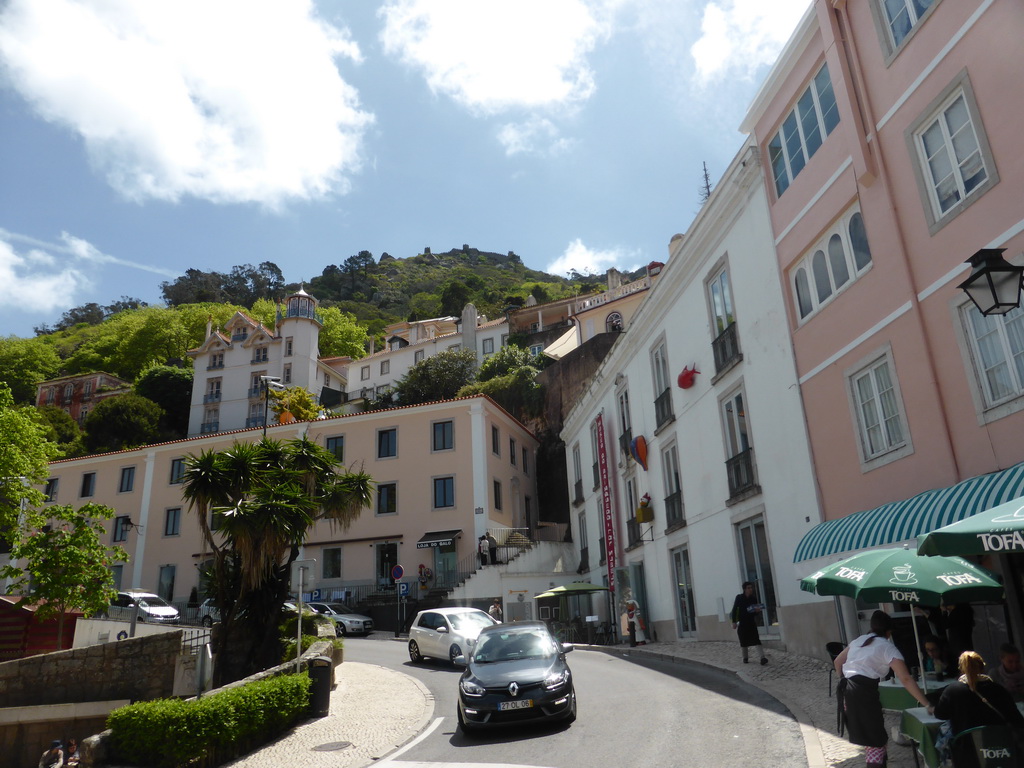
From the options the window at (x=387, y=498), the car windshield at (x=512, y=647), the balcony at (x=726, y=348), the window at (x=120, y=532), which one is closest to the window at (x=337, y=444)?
the window at (x=387, y=498)

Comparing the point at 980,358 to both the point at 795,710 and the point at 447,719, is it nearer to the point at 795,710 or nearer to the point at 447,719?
the point at 795,710

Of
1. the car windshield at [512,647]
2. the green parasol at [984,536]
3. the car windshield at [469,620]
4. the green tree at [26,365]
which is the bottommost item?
the car windshield at [512,647]

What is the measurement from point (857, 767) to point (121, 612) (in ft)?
96.2

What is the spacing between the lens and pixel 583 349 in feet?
157

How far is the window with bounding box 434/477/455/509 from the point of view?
1444 inches

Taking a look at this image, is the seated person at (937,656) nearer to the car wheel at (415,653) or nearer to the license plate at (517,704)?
the license plate at (517,704)

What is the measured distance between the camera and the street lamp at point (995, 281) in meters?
7.44

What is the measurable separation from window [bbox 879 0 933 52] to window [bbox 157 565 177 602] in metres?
41.2

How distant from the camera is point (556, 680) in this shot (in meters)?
10.8

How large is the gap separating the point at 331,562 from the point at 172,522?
1125 cm

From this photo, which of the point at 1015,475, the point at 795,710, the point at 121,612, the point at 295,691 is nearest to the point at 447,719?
the point at 295,691

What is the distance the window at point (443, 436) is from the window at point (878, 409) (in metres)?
26.5

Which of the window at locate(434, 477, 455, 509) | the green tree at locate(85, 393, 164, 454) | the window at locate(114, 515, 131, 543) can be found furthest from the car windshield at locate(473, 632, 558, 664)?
the green tree at locate(85, 393, 164, 454)

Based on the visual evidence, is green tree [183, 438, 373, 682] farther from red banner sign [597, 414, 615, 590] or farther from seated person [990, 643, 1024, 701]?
seated person [990, 643, 1024, 701]
